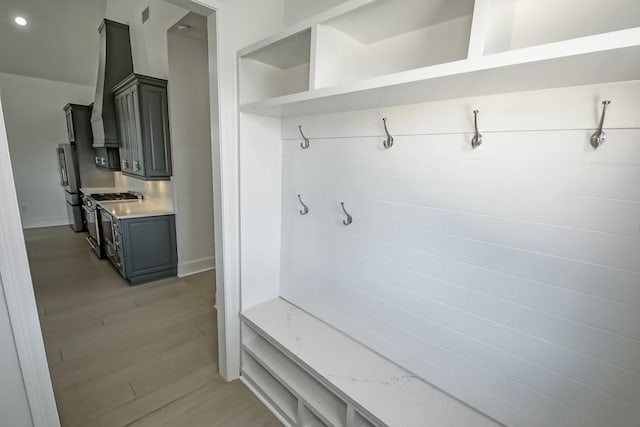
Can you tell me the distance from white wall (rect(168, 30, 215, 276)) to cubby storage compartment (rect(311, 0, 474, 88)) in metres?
2.60

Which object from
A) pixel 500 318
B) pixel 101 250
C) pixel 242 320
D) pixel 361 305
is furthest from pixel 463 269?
pixel 101 250

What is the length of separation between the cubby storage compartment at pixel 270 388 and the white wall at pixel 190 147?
6.99 ft

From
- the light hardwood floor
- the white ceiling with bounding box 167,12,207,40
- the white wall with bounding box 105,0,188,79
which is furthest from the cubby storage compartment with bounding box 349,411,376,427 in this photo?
the white wall with bounding box 105,0,188,79

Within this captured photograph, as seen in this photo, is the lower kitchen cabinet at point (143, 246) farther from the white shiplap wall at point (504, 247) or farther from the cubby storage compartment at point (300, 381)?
the white shiplap wall at point (504, 247)

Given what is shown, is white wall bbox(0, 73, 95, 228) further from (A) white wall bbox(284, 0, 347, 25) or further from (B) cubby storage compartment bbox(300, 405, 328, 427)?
(B) cubby storage compartment bbox(300, 405, 328, 427)

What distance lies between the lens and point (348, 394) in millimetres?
1231

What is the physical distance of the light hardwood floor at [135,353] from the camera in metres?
1.66

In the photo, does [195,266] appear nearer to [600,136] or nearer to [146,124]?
[146,124]

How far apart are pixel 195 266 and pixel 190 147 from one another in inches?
59.3

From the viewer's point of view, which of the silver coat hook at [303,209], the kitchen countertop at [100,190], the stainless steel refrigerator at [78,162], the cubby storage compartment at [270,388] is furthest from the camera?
the kitchen countertop at [100,190]

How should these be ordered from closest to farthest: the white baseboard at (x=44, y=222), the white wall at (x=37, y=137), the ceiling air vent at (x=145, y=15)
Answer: the ceiling air vent at (x=145, y=15) → the white wall at (x=37, y=137) → the white baseboard at (x=44, y=222)

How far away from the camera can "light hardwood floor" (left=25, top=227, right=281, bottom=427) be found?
166cm

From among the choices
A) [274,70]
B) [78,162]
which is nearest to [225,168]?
[274,70]

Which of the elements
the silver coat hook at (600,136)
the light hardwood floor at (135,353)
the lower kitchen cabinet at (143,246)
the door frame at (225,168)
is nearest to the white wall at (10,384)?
the light hardwood floor at (135,353)
